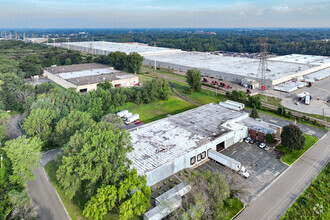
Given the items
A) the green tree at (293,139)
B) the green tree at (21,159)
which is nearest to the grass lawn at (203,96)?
the green tree at (293,139)

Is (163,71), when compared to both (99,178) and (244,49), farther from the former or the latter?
(244,49)

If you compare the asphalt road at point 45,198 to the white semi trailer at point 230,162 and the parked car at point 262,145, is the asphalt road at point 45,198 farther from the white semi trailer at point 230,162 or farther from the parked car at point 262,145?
the parked car at point 262,145

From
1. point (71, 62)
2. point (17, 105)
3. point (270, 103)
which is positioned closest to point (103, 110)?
point (17, 105)

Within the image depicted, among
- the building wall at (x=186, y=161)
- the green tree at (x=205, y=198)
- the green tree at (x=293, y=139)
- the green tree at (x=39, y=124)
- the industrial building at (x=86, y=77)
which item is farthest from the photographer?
the industrial building at (x=86, y=77)

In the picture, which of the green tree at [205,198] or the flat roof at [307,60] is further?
the flat roof at [307,60]

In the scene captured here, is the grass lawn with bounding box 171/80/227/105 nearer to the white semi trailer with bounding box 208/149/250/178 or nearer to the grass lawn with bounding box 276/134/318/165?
the grass lawn with bounding box 276/134/318/165

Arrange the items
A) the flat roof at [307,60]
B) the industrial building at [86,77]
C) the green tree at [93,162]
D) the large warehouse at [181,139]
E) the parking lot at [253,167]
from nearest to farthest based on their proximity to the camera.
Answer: the green tree at [93,162]
the parking lot at [253,167]
the large warehouse at [181,139]
the industrial building at [86,77]
the flat roof at [307,60]

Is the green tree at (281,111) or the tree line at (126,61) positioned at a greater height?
the tree line at (126,61)
